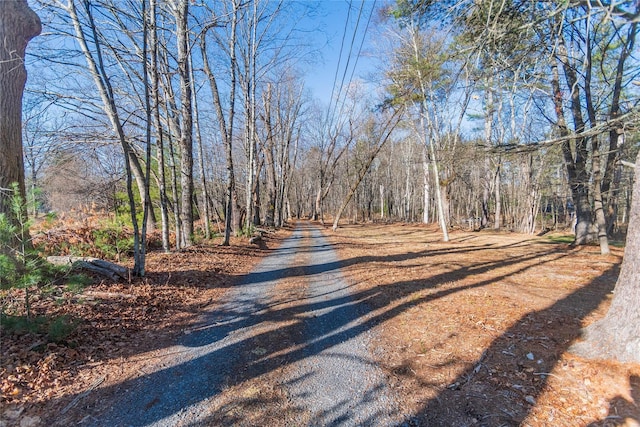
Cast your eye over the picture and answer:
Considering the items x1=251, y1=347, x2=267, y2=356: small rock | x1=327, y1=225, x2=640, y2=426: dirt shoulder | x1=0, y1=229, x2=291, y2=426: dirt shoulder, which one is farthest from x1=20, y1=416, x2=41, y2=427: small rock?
x1=327, y1=225, x2=640, y2=426: dirt shoulder

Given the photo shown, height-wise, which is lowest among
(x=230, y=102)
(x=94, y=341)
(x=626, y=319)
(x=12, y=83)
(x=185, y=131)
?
(x=94, y=341)

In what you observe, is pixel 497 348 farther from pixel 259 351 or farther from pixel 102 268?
pixel 102 268

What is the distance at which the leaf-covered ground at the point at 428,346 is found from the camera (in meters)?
2.35

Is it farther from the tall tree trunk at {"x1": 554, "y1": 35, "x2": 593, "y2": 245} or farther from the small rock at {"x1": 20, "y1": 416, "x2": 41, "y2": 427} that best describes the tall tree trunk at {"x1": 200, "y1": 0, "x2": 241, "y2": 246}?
the tall tree trunk at {"x1": 554, "y1": 35, "x2": 593, "y2": 245}

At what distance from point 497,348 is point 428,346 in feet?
2.43

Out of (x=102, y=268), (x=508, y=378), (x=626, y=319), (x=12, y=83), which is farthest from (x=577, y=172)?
(x=12, y=83)

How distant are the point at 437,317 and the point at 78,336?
4672 mm

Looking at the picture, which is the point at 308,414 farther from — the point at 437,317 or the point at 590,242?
the point at 590,242

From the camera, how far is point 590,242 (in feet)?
37.9

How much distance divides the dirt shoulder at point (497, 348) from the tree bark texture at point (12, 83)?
19.0 feet

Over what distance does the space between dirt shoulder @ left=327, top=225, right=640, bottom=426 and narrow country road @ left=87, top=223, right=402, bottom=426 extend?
1.10 feet

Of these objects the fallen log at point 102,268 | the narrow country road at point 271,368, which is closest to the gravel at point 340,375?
the narrow country road at point 271,368

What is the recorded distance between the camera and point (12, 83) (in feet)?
14.4

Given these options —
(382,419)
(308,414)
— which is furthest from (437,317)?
(308,414)
